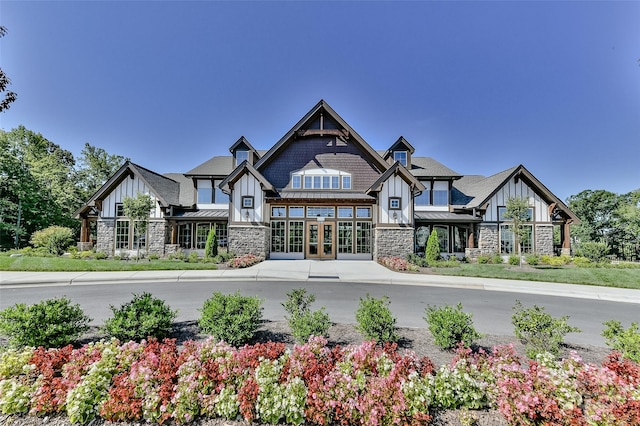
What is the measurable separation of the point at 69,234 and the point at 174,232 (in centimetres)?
724

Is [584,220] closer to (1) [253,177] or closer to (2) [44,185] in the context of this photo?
(1) [253,177]

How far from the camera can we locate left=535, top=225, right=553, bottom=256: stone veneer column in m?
18.9

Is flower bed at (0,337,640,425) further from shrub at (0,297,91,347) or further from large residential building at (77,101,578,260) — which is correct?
large residential building at (77,101,578,260)

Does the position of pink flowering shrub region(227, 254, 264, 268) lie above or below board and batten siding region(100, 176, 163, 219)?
below

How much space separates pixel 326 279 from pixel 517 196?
16.4 m

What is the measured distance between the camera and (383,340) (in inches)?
177

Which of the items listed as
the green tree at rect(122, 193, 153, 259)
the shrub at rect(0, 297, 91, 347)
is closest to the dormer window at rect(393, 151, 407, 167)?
the green tree at rect(122, 193, 153, 259)

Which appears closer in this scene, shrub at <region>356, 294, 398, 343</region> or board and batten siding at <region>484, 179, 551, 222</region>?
shrub at <region>356, 294, 398, 343</region>

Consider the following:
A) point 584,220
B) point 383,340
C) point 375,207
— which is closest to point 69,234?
point 375,207

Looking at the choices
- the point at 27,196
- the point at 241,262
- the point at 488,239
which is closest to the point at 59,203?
the point at 27,196

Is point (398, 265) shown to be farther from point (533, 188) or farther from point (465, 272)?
point (533, 188)

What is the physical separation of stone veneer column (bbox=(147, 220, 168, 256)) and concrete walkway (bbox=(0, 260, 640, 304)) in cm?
729

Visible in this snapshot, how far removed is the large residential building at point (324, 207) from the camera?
17750mm

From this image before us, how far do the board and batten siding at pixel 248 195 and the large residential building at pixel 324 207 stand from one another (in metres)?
0.07
